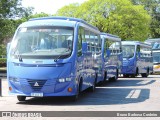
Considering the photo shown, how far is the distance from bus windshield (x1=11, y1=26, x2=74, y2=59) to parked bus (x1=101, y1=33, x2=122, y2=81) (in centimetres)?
963

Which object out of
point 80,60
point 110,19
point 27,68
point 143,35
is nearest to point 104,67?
point 80,60

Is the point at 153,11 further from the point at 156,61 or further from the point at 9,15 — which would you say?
the point at 9,15

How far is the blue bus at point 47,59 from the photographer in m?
13.7

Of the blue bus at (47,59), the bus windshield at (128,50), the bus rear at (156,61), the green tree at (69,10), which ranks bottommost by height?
the bus rear at (156,61)

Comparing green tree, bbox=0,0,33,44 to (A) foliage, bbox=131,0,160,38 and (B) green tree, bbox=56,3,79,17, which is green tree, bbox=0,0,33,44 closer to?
(B) green tree, bbox=56,3,79,17

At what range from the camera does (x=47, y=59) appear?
1382 cm

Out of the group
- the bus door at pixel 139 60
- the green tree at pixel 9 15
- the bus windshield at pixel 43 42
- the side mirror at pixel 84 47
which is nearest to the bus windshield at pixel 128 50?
the bus door at pixel 139 60

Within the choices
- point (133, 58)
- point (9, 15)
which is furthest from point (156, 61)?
point (9, 15)

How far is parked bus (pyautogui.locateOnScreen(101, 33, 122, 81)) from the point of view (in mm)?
24500

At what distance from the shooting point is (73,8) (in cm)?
6938

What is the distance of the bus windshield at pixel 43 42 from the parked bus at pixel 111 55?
9.63 meters

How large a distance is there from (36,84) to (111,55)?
13115 millimetres

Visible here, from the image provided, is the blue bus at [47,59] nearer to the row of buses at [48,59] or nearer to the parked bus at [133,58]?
the row of buses at [48,59]

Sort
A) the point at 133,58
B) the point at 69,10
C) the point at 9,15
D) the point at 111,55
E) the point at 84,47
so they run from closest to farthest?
the point at 84,47
the point at 111,55
the point at 133,58
the point at 9,15
the point at 69,10
